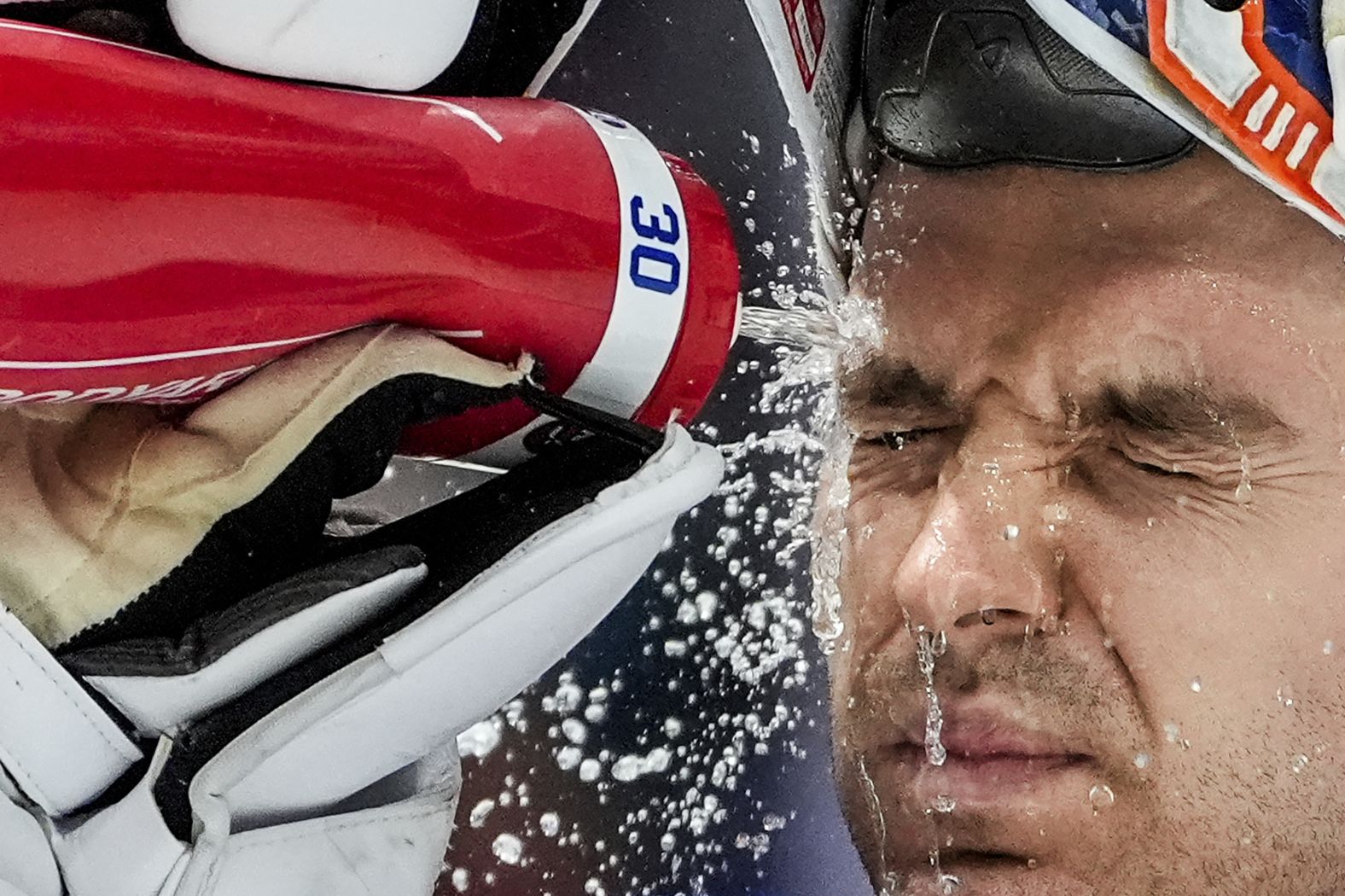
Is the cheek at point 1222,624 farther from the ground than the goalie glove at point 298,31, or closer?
closer

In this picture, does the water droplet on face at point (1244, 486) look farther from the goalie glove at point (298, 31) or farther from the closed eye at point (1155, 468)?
the goalie glove at point (298, 31)

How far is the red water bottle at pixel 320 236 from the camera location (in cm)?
45

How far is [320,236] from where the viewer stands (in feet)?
1.64

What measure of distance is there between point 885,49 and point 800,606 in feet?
2.00

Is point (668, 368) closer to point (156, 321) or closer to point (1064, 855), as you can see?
point (156, 321)

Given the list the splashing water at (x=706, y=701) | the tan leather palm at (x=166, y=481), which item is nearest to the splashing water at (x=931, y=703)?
the splashing water at (x=706, y=701)

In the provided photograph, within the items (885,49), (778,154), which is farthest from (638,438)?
(778,154)

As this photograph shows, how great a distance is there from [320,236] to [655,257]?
0.16 metres

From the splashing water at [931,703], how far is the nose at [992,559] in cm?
2

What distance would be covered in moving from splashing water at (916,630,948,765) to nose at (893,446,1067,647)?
19 mm

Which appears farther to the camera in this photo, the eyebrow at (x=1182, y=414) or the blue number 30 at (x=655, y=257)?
the eyebrow at (x=1182, y=414)

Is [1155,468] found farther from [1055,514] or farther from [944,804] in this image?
[944,804]

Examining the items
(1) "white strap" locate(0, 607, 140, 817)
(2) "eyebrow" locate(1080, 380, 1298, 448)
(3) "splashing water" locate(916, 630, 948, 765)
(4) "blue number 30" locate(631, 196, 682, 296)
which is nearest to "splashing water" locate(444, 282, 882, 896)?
(3) "splashing water" locate(916, 630, 948, 765)

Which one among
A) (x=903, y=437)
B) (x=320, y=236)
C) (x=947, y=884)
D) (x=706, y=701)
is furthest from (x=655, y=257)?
(x=706, y=701)
